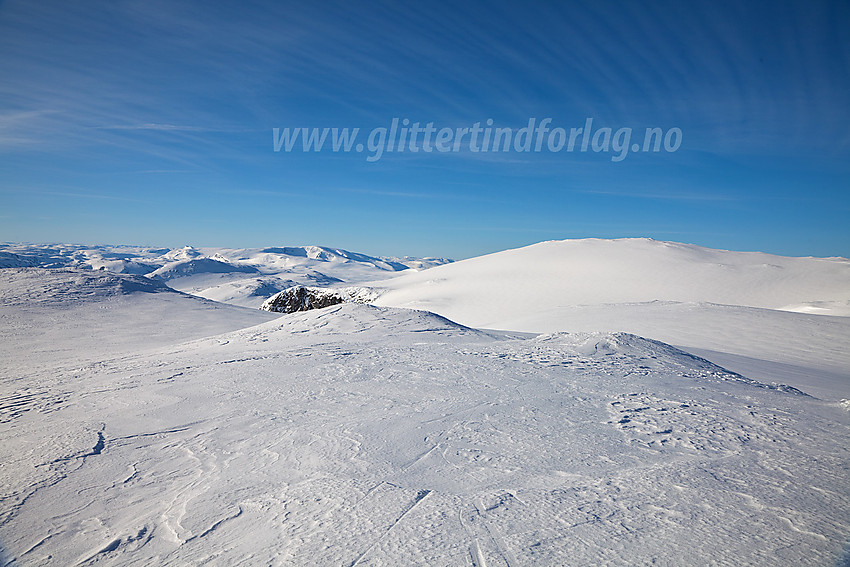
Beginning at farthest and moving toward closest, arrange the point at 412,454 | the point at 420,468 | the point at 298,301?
the point at 298,301 < the point at 412,454 < the point at 420,468

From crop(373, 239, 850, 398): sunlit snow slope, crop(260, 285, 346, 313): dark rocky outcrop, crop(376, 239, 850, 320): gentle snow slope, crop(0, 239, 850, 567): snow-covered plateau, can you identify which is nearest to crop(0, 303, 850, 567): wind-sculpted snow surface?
crop(0, 239, 850, 567): snow-covered plateau

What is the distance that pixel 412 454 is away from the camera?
3713 mm

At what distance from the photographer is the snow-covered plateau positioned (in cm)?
255

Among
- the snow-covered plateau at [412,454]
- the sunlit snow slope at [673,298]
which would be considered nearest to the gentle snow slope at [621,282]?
the sunlit snow slope at [673,298]

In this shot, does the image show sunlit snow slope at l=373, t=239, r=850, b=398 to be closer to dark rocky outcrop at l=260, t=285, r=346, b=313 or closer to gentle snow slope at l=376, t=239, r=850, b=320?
gentle snow slope at l=376, t=239, r=850, b=320

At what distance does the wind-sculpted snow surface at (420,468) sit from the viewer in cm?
254

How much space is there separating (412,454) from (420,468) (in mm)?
267

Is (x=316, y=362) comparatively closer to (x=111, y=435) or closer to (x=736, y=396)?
(x=111, y=435)

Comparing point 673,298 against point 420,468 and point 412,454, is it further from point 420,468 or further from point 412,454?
point 420,468

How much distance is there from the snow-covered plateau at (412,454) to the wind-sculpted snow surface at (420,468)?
0.06 feet

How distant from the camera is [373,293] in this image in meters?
36.1

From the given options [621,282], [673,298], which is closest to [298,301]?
[621,282]

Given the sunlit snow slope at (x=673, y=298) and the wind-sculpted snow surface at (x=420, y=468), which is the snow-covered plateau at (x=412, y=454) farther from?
the sunlit snow slope at (x=673, y=298)

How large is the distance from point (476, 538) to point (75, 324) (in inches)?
509
